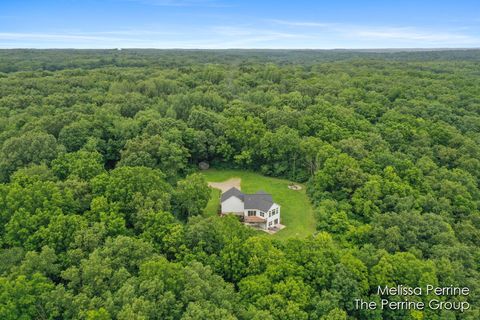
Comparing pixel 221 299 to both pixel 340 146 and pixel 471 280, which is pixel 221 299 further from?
pixel 340 146

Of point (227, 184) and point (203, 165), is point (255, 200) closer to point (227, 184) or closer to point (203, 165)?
point (227, 184)

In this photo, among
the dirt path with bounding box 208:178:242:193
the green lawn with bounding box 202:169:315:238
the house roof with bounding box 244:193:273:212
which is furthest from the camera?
the dirt path with bounding box 208:178:242:193

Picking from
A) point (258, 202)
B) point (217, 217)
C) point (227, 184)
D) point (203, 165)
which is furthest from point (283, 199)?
point (203, 165)

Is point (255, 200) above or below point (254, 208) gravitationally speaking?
above

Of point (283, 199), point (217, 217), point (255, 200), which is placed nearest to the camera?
point (217, 217)

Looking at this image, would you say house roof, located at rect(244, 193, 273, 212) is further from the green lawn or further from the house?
the green lawn

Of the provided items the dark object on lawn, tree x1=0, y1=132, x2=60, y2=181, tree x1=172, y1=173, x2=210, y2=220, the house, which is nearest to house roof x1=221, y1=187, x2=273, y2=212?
the house
